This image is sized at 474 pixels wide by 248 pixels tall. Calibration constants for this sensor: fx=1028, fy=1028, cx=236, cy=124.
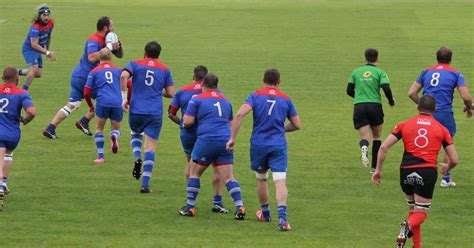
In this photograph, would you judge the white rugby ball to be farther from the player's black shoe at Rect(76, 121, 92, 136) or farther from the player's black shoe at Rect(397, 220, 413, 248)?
the player's black shoe at Rect(397, 220, 413, 248)

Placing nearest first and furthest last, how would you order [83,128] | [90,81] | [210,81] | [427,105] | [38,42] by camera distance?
[427,105], [210,81], [90,81], [83,128], [38,42]

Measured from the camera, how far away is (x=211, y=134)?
14688mm

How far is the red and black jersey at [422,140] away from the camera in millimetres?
13062

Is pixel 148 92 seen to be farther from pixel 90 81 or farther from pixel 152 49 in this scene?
pixel 90 81

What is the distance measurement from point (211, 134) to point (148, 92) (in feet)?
7.71

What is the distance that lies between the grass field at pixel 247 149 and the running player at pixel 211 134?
0.57 metres

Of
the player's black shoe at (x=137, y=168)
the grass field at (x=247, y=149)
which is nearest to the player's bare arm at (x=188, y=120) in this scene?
the grass field at (x=247, y=149)

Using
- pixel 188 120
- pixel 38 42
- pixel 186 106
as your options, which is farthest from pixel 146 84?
pixel 38 42

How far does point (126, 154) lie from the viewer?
20188 mm

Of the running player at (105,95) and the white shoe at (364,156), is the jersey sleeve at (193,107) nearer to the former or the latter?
the running player at (105,95)

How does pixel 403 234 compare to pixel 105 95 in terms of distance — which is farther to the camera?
pixel 105 95

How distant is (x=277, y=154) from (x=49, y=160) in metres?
6.60

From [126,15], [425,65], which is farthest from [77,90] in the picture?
[126,15]

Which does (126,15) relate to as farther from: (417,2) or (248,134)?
(248,134)
